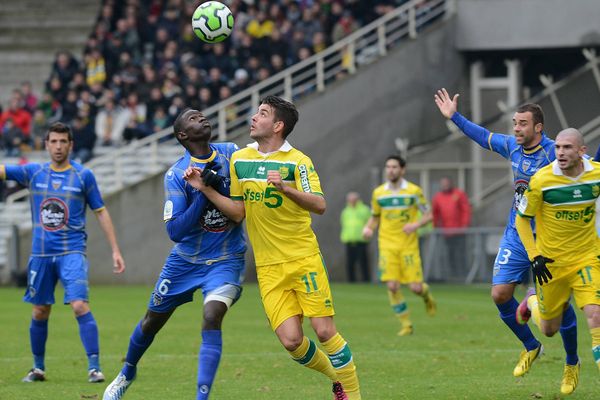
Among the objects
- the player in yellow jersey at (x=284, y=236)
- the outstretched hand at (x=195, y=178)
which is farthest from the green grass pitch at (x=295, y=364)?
the outstretched hand at (x=195, y=178)

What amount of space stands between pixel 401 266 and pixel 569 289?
6.75 meters

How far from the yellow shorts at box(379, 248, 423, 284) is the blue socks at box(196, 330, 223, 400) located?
25.4 ft

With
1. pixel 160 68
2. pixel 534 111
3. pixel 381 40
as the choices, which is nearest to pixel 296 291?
pixel 534 111

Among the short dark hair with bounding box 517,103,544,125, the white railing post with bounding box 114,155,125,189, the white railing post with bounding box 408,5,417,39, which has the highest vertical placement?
the white railing post with bounding box 408,5,417,39

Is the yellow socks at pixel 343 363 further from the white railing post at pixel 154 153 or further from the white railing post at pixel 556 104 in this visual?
the white railing post at pixel 556 104

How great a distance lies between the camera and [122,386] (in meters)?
9.61

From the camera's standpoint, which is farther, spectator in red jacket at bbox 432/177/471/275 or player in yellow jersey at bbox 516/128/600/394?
spectator in red jacket at bbox 432/177/471/275

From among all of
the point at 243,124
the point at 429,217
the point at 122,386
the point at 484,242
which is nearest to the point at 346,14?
the point at 243,124

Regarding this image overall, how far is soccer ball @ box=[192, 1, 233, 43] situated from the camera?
11.3 m

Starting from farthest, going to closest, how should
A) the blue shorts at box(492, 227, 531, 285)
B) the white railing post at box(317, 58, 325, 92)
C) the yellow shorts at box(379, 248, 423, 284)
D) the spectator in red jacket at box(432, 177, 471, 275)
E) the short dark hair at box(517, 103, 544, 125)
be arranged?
the white railing post at box(317, 58, 325, 92)
the spectator in red jacket at box(432, 177, 471, 275)
the yellow shorts at box(379, 248, 423, 284)
the blue shorts at box(492, 227, 531, 285)
the short dark hair at box(517, 103, 544, 125)

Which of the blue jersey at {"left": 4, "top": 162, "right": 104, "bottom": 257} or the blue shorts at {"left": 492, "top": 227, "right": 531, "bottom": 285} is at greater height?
the blue jersey at {"left": 4, "top": 162, "right": 104, "bottom": 257}

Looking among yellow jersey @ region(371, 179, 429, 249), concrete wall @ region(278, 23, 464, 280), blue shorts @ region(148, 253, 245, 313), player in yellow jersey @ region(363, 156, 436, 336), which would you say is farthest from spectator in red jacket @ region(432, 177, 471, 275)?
blue shorts @ region(148, 253, 245, 313)

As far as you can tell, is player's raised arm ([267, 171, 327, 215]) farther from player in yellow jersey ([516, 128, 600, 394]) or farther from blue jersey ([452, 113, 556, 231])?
blue jersey ([452, 113, 556, 231])

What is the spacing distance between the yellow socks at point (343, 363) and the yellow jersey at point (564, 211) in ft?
6.11
